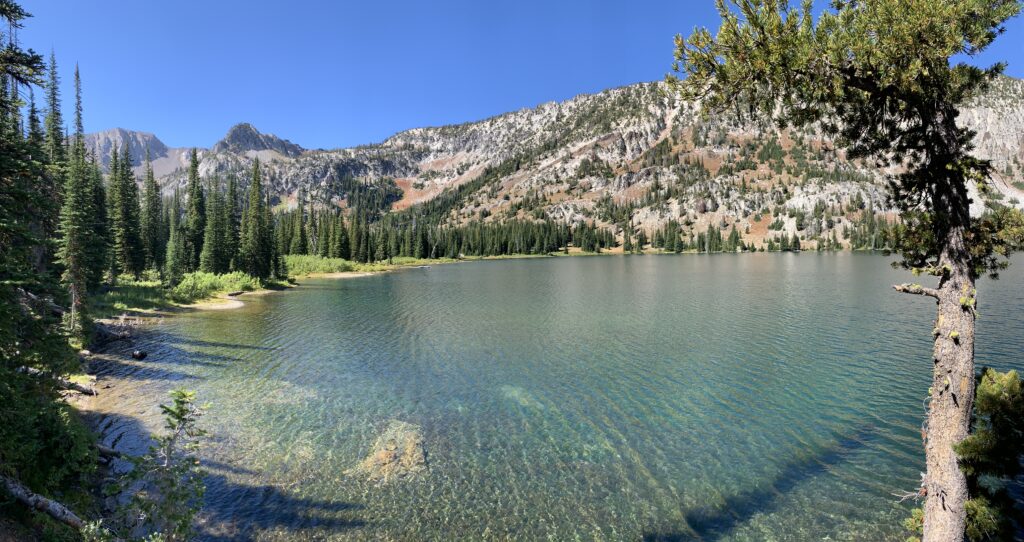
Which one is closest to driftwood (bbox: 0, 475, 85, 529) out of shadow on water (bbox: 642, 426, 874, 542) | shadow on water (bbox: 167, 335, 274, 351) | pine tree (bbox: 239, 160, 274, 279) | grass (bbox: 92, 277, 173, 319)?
shadow on water (bbox: 642, 426, 874, 542)

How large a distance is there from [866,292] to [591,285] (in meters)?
38.9

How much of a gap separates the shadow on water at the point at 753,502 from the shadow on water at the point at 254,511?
9.19m

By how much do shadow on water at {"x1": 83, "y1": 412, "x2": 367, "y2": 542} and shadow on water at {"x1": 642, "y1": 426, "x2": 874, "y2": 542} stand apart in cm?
919

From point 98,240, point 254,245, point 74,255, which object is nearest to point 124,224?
point 254,245

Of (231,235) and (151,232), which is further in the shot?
(151,232)

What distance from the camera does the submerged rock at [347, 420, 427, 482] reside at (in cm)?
1655

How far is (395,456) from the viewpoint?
1778 centimetres

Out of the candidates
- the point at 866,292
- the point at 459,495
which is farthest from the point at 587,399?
the point at 866,292

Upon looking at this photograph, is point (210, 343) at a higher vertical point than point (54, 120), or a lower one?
lower

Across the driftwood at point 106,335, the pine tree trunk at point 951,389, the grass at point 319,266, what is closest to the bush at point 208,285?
the driftwood at point 106,335

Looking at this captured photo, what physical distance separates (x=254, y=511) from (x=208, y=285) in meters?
64.5

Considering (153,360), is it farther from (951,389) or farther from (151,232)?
(151,232)

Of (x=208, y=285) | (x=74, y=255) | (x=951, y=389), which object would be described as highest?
(x=74, y=255)

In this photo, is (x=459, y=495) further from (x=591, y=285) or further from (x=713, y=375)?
(x=591, y=285)
